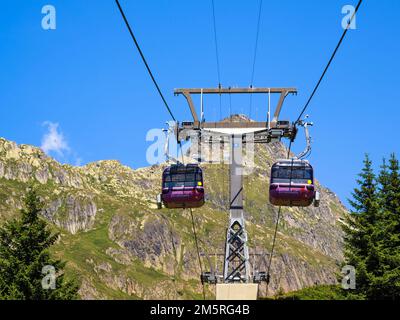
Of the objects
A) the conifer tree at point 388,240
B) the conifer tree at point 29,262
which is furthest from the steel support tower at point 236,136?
the conifer tree at point 29,262

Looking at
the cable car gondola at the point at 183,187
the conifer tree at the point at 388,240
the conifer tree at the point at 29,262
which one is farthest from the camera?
the conifer tree at the point at 29,262

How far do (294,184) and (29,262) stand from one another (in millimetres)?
30550

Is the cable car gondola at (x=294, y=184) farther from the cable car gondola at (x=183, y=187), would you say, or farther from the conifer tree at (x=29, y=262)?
→ the conifer tree at (x=29, y=262)

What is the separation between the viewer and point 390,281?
44594mm

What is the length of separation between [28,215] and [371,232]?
92.7ft

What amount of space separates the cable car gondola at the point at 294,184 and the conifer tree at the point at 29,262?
26962 mm

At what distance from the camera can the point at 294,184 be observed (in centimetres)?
2886

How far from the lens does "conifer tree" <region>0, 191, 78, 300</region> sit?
50031mm

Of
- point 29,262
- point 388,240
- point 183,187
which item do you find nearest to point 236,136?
point 183,187

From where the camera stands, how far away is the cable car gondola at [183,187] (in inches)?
1165

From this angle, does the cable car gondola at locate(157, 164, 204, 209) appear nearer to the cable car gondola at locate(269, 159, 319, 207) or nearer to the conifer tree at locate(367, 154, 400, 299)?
the cable car gondola at locate(269, 159, 319, 207)
